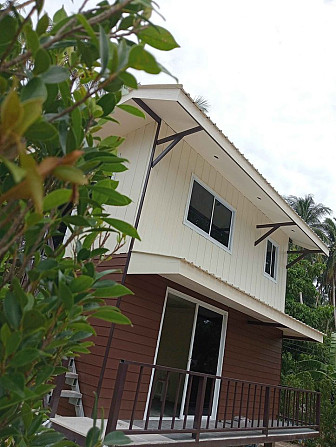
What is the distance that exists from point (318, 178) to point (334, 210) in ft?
31.1

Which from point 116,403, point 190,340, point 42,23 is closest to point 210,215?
point 190,340

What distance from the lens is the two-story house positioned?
4.68m

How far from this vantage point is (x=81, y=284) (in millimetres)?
808

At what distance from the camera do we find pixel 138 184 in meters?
5.50

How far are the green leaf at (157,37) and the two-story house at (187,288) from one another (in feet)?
11.1

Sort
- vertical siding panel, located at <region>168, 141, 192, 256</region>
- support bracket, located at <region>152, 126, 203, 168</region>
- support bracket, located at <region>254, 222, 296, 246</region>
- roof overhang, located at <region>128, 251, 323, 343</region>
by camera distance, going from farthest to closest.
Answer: support bracket, located at <region>254, 222, 296, 246</region>, vertical siding panel, located at <region>168, 141, 192, 256</region>, support bracket, located at <region>152, 126, 203, 168</region>, roof overhang, located at <region>128, 251, 323, 343</region>

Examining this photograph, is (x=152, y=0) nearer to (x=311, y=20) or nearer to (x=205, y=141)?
(x=205, y=141)

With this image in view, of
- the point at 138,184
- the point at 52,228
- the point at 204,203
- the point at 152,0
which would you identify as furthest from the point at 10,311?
the point at 204,203

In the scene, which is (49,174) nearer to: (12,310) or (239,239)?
(12,310)

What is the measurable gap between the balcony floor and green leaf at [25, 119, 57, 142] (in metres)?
2.98

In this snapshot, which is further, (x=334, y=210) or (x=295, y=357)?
(x=334, y=210)

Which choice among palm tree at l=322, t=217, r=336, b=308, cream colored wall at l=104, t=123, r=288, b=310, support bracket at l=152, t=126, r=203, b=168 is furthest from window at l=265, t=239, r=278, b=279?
palm tree at l=322, t=217, r=336, b=308

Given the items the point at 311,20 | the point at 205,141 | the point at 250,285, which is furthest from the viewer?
the point at 311,20

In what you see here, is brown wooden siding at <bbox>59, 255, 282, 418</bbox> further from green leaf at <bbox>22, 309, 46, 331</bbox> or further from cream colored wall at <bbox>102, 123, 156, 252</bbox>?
green leaf at <bbox>22, 309, 46, 331</bbox>
